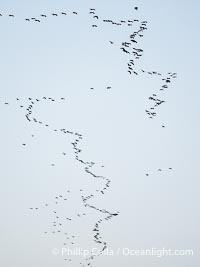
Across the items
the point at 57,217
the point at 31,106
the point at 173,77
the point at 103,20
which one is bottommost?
the point at 57,217

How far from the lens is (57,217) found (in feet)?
135

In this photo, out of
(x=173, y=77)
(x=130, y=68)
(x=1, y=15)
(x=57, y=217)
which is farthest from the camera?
(x=57, y=217)

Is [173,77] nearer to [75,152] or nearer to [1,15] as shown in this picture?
[75,152]

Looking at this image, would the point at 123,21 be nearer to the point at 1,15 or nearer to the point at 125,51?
the point at 125,51

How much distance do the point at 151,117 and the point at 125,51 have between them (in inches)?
240

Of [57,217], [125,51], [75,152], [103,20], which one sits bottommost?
[57,217]

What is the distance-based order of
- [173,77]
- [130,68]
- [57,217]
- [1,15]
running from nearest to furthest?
[130,68], [1,15], [173,77], [57,217]

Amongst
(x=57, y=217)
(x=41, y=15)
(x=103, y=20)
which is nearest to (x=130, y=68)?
(x=103, y=20)

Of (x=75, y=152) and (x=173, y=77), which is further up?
(x=173, y=77)

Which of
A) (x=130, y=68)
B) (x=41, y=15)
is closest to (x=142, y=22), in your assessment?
(x=130, y=68)

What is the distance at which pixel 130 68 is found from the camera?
103ft

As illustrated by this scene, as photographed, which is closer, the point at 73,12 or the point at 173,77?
the point at 73,12

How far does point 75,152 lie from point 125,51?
9388 mm

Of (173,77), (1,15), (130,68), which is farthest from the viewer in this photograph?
(173,77)
